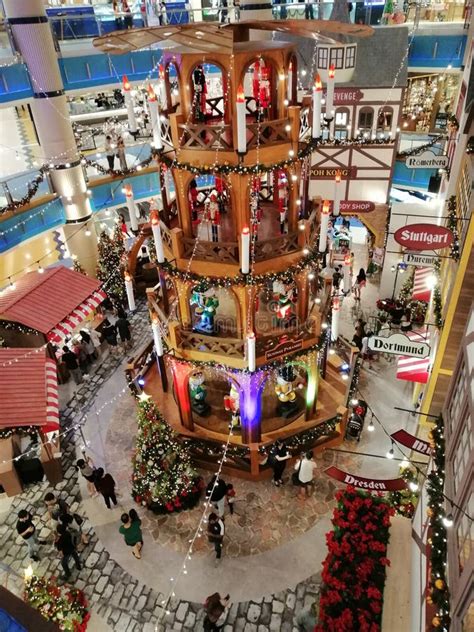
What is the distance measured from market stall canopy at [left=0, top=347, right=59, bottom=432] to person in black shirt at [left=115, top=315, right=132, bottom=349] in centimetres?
446

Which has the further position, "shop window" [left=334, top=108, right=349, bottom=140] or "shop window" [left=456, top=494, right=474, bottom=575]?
"shop window" [left=334, top=108, right=349, bottom=140]

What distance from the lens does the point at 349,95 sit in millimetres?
19125

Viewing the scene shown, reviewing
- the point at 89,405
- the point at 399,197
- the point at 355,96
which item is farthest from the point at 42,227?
the point at 399,197

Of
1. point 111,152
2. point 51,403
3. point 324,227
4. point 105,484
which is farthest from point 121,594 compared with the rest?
point 111,152

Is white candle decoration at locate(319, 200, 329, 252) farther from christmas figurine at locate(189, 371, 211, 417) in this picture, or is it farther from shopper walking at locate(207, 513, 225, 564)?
shopper walking at locate(207, 513, 225, 564)

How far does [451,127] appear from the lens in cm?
1794

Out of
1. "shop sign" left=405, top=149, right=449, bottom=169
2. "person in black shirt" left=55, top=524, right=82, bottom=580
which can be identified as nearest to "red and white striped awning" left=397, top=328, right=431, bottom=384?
"shop sign" left=405, top=149, right=449, bottom=169

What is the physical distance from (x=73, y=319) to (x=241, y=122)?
930 cm

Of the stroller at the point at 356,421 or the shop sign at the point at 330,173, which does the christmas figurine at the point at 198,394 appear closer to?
the stroller at the point at 356,421

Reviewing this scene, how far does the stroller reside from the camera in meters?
14.0

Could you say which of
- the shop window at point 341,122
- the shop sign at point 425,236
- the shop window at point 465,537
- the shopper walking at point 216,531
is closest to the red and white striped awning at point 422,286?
the shop sign at point 425,236

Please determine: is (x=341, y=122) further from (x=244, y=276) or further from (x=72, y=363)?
(x=72, y=363)

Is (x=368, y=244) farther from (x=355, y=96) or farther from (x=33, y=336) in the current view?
(x=33, y=336)

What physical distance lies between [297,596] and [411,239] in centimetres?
822
